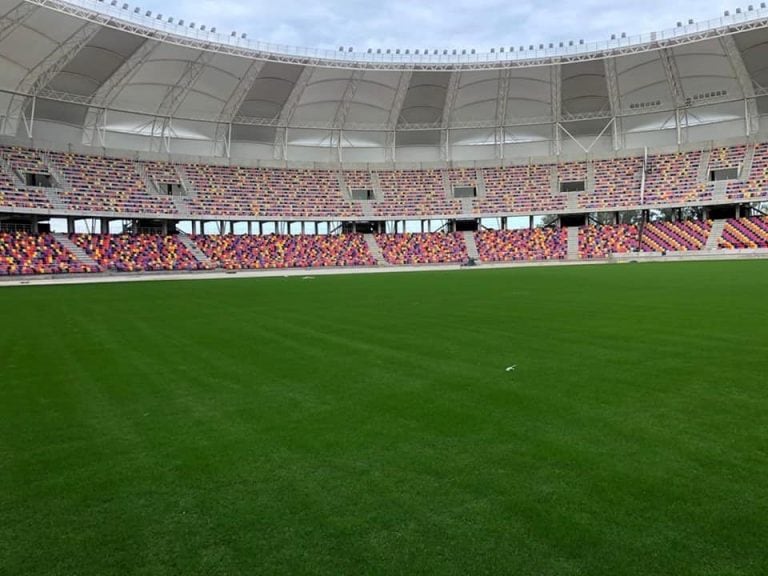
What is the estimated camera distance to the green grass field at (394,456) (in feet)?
11.0

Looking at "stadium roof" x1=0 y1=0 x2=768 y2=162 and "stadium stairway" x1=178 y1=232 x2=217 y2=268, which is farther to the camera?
"stadium stairway" x1=178 y1=232 x2=217 y2=268

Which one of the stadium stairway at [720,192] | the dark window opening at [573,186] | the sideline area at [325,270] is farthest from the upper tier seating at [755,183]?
the dark window opening at [573,186]

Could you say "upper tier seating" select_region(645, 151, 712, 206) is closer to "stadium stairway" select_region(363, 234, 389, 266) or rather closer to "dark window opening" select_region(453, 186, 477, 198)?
"dark window opening" select_region(453, 186, 477, 198)

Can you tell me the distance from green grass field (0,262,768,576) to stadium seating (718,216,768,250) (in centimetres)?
4775

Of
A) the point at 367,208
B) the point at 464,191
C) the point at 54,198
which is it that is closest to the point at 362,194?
the point at 367,208

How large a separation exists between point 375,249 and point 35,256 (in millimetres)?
31907

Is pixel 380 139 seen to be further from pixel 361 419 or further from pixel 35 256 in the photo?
pixel 361 419

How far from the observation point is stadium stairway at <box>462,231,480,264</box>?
60.2 meters

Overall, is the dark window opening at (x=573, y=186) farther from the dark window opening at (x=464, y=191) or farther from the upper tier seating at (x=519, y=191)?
the dark window opening at (x=464, y=191)

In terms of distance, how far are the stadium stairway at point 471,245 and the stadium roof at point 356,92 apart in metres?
9.86

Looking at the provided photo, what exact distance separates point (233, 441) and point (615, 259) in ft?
172

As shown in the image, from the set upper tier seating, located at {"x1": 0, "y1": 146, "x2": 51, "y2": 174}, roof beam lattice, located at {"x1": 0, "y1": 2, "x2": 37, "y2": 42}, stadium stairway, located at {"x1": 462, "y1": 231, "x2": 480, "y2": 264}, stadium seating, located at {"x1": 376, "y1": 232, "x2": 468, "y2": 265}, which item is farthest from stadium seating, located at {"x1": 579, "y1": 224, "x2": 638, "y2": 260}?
upper tier seating, located at {"x1": 0, "y1": 146, "x2": 51, "y2": 174}

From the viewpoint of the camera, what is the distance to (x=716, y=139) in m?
59.0

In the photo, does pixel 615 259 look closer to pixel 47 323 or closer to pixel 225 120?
pixel 225 120
